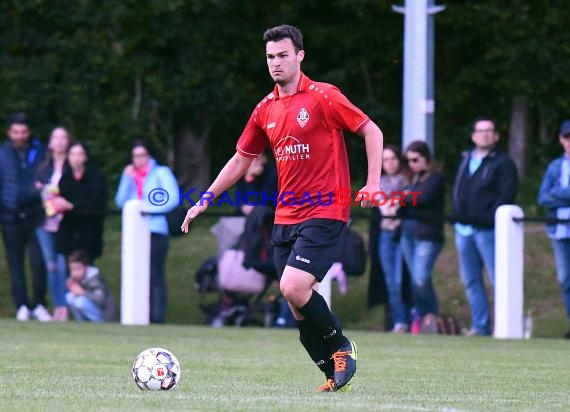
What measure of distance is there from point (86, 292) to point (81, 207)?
956mm

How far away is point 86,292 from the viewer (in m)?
17.2

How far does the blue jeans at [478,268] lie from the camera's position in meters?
15.5

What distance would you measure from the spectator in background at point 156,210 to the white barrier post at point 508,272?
3.71 meters

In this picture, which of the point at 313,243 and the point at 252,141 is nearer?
the point at 313,243

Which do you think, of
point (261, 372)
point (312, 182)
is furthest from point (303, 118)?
point (261, 372)

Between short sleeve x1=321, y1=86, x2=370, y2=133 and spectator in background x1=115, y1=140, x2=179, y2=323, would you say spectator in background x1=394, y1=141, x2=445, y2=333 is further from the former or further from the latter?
short sleeve x1=321, y1=86, x2=370, y2=133

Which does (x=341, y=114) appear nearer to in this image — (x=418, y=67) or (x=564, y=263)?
(x=564, y=263)

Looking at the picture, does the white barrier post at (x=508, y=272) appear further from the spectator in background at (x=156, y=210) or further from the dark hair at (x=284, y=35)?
the dark hair at (x=284, y=35)

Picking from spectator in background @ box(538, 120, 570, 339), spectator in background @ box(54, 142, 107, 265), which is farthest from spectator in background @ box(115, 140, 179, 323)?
spectator in background @ box(538, 120, 570, 339)

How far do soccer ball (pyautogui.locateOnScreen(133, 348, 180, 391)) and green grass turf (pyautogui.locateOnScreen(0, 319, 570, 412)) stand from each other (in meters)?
0.12

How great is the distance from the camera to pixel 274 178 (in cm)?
1658

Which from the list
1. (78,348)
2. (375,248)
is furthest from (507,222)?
(78,348)

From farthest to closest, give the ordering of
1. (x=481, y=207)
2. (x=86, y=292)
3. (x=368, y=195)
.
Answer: (x=86, y=292) < (x=481, y=207) < (x=368, y=195)

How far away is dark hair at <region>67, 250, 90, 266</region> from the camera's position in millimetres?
17000
